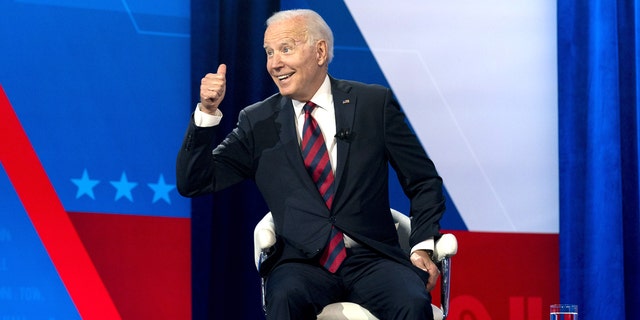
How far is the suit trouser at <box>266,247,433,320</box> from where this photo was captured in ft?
9.30

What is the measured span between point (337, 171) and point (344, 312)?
468 mm

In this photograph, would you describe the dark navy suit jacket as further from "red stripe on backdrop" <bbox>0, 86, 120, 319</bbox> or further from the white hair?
"red stripe on backdrop" <bbox>0, 86, 120, 319</bbox>

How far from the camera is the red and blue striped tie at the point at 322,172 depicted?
305 cm

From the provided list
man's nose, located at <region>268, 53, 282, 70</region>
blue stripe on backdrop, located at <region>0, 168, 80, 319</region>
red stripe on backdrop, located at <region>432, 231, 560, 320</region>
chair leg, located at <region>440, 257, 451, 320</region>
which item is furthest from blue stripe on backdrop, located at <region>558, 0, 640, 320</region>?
blue stripe on backdrop, located at <region>0, 168, 80, 319</region>

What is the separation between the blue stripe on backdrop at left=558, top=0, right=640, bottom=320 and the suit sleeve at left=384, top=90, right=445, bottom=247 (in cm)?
181

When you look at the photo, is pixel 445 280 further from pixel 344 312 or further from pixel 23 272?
pixel 23 272

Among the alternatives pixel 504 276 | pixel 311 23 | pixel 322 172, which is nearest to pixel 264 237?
pixel 322 172

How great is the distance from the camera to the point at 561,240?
4773 millimetres

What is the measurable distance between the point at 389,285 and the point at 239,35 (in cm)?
192

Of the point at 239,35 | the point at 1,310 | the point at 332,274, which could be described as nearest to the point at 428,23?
the point at 239,35

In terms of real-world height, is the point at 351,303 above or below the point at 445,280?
below

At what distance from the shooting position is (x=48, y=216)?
4.31 m

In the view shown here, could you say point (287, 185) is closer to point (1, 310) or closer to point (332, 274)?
point (332, 274)

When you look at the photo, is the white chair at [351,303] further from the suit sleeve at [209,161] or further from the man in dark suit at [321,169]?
the suit sleeve at [209,161]
